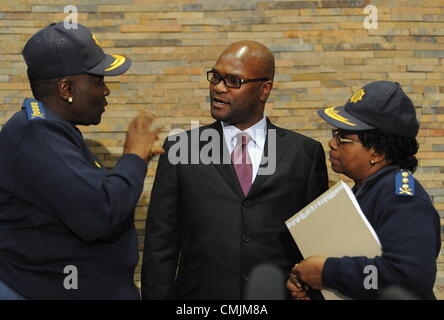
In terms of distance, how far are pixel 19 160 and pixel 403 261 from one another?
1.64 m

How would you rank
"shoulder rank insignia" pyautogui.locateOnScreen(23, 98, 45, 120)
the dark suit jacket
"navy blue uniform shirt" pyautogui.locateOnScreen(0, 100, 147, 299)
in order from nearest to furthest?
"navy blue uniform shirt" pyautogui.locateOnScreen(0, 100, 147, 299) → "shoulder rank insignia" pyautogui.locateOnScreen(23, 98, 45, 120) → the dark suit jacket

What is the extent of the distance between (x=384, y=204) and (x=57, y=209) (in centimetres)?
141

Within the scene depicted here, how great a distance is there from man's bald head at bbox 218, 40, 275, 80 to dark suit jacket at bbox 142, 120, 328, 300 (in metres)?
0.45

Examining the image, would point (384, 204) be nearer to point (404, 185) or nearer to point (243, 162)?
point (404, 185)

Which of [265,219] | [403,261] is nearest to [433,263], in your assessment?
[403,261]

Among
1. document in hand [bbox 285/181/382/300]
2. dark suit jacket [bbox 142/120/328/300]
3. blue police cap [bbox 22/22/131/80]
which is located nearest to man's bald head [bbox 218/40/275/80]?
dark suit jacket [bbox 142/120/328/300]

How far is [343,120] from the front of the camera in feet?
8.75

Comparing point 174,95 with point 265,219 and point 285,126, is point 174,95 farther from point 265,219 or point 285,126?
point 265,219

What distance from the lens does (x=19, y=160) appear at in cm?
225

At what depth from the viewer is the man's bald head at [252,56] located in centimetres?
309

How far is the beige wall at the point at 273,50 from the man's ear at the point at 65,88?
59.4 inches

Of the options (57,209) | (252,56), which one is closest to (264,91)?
(252,56)

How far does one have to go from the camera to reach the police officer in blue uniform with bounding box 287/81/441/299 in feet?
7.52

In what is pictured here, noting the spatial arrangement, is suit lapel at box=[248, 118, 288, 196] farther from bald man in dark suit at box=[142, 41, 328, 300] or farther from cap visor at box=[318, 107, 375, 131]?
cap visor at box=[318, 107, 375, 131]
